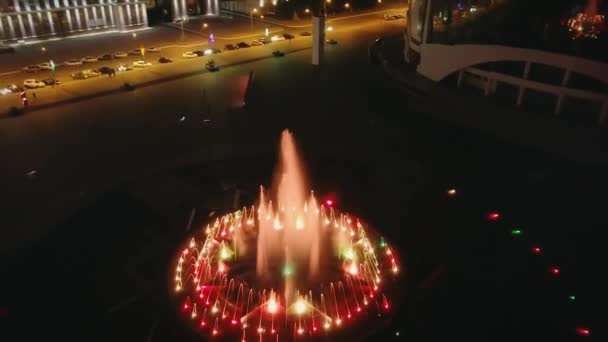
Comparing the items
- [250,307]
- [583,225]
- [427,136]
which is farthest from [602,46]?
[250,307]

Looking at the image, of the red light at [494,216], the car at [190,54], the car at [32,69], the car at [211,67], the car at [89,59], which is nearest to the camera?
the red light at [494,216]

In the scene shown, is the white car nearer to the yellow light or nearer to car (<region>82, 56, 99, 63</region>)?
car (<region>82, 56, 99, 63</region>)

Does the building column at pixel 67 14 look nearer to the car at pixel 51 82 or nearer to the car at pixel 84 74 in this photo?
the car at pixel 84 74

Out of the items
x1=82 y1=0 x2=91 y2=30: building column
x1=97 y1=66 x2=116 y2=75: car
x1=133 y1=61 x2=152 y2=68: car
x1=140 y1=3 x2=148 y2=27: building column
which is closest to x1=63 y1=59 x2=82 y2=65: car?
x1=97 y1=66 x2=116 y2=75: car

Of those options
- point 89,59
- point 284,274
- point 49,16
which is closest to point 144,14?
point 49,16

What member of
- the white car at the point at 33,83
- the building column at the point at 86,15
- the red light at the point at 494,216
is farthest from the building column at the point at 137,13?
the red light at the point at 494,216

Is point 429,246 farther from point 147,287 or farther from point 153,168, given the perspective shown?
point 153,168
